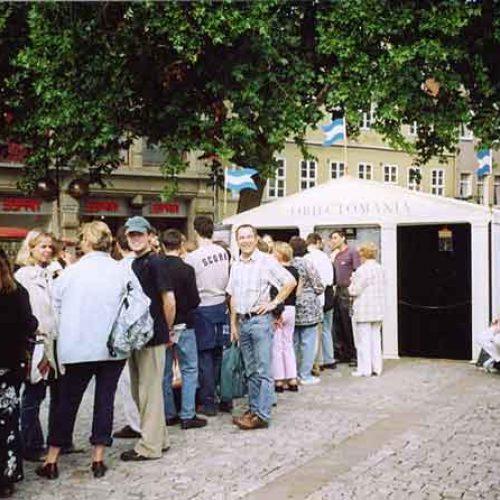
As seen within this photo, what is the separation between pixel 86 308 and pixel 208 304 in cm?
282

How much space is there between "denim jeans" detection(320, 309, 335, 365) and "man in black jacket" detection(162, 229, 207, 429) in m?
4.80

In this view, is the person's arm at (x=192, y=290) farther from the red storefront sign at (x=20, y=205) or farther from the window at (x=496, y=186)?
the window at (x=496, y=186)

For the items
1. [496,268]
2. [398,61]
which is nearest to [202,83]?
[398,61]

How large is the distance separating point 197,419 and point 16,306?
10.1 feet

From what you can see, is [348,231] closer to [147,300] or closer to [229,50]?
[229,50]

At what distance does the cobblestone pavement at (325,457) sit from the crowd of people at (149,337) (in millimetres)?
256

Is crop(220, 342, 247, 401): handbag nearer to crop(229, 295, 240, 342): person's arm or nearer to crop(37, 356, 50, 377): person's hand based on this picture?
crop(229, 295, 240, 342): person's arm

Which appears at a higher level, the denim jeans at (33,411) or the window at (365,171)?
the window at (365,171)

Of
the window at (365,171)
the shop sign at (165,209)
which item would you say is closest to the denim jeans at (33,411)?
the shop sign at (165,209)

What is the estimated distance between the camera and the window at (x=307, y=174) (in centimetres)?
3956

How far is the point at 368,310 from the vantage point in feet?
43.1

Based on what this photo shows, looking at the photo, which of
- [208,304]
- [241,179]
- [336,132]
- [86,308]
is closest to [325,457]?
[86,308]

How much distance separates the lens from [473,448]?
831 cm

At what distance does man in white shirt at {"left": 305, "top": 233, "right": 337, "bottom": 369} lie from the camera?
13789 mm
